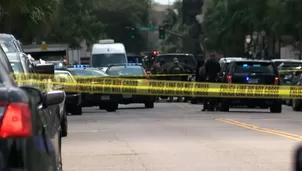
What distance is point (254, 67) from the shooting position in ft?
80.9

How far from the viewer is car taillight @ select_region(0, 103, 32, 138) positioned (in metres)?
4.86

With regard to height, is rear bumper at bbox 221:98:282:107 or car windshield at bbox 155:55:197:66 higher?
car windshield at bbox 155:55:197:66

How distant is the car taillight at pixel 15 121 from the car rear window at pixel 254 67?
20.1 metres

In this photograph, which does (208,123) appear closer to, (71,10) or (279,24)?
(279,24)

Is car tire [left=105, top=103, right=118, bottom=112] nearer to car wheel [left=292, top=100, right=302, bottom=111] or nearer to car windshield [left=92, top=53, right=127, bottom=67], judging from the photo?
car wheel [left=292, top=100, right=302, bottom=111]

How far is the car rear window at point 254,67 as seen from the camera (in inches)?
968

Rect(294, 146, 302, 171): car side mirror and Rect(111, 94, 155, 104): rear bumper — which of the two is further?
Rect(111, 94, 155, 104): rear bumper

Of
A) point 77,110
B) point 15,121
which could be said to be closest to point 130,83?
point 77,110

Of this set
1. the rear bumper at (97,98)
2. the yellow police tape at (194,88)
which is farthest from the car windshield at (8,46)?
the rear bumper at (97,98)

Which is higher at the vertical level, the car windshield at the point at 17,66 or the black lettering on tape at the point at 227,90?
the car windshield at the point at 17,66

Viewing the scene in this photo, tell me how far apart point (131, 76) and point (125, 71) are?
3.35 feet

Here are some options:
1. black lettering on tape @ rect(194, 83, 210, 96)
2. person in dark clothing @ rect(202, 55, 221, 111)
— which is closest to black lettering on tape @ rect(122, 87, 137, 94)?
black lettering on tape @ rect(194, 83, 210, 96)

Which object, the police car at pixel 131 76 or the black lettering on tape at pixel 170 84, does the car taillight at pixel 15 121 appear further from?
the black lettering on tape at pixel 170 84

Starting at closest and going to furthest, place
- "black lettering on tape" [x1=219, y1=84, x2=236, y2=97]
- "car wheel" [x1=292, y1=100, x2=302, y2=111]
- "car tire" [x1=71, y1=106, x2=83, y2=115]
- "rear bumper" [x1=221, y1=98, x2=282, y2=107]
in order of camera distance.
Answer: "car tire" [x1=71, y1=106, x2=83, y2=115] → "rear bumper" [x1=221, y1=98, x2=282, y2=107] → "black lettering on tape" [x1=219, y1=84, x2=236, y2=97] → "car wheel" [x1=292, y1=100, x2=302, y2=111]
